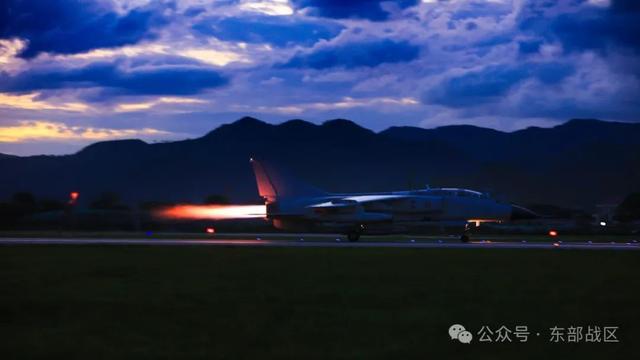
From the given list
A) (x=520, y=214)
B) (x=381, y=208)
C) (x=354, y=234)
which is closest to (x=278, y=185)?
(x=354, y=234)

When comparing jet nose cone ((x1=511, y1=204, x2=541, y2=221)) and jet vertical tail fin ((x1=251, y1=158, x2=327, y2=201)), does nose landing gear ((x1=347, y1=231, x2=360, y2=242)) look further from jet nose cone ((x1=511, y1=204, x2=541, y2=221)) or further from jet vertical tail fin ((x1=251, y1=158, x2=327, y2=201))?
jet nose cone ((x1=511, y1=204, x2=541, y2=221))

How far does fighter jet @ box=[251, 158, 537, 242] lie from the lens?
4650cm

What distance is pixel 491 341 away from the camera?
13719 mm

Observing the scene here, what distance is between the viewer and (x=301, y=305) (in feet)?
59.0

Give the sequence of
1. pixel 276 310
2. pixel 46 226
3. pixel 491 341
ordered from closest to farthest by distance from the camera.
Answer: pixel 491 341, pixel 276 310, pixel 46 226

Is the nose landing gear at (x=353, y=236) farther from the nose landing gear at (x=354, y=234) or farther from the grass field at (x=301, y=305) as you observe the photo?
the grass field at (x=301, y=305)

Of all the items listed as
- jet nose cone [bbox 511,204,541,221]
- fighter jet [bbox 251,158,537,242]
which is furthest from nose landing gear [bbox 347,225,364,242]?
jet nose cone [bbox 511,204,541,221]

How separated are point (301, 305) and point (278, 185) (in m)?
30.7

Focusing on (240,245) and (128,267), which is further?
(240,245)

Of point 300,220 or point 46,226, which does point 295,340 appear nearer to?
point 300,220

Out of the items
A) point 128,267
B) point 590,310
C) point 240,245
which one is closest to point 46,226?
point 240,245

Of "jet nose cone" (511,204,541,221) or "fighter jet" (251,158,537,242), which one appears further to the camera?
"jet nose cone" (511,204,541,221)

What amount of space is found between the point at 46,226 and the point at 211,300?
72966 millimetres

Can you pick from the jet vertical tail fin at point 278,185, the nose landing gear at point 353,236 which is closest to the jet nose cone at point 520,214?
the nose landing gear at point 353,236
